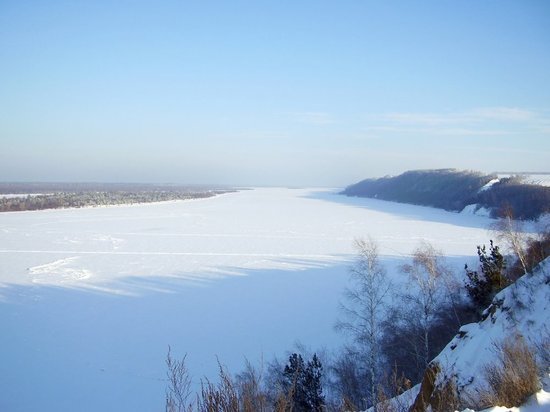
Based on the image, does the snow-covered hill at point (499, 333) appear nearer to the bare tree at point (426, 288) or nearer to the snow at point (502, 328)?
the snow at point (502, 328)

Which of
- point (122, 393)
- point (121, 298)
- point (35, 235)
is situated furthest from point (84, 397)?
point (35, 235)

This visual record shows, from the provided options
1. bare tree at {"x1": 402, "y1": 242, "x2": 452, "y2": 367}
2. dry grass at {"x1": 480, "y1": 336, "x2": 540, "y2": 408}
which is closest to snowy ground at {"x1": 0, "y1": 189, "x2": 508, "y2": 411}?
bare tree at {"x1": 402, "y1": 242, "x2": 452, "y2": 367}

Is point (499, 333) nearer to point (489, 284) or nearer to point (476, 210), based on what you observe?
point (489, 284)

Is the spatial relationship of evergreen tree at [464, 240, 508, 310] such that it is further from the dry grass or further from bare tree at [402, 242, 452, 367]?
the dry grass

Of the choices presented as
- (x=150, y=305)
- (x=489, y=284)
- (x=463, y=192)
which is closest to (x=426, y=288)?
(x=489, y=284)

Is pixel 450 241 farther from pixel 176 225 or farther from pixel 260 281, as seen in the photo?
pixel 176 225
